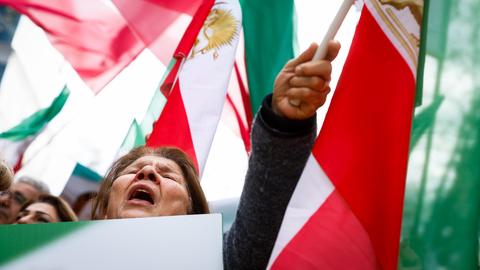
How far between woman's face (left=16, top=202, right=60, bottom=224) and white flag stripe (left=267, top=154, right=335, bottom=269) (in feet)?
4.00

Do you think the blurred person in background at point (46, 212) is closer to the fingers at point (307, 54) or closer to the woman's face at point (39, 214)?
the woman's face at point (39, 214)

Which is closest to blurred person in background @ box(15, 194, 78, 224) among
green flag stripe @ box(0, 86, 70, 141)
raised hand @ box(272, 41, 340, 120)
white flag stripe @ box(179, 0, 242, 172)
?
white flag stripe @ box(179, 0, 242, 172)

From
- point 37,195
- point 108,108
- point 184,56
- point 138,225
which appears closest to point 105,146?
point 108,108

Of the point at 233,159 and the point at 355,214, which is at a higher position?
the point at 355,214

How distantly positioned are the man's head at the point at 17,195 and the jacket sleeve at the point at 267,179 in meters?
1.13

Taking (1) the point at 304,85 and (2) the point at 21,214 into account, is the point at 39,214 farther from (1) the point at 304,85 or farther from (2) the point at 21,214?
(1) the point at 304,85

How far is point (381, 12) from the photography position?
145 cm

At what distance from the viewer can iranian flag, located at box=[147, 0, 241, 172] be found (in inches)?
96.2

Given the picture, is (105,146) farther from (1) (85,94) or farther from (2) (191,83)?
(2) (191,83)

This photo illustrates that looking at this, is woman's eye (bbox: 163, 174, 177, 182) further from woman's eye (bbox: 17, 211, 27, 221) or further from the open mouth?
woman's eye (bbox: 17, 211, 27, 221)

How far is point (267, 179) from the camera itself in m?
1.49

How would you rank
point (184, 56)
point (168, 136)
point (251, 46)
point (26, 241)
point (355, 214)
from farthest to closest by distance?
point (251, 46), point (184, 56), point (168, 136), point (355, 214), point (26, 241)

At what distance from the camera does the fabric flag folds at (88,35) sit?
2.97 meters

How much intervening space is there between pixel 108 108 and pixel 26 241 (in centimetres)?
198
